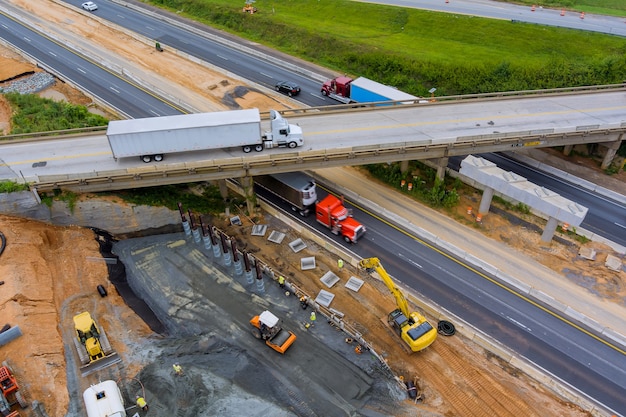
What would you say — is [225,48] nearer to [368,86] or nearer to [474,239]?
[368,86]

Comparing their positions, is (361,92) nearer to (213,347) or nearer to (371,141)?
(371,141)

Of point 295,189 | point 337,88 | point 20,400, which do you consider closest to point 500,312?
point 295,189

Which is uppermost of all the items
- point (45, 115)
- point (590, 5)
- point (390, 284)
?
point (590, 5)

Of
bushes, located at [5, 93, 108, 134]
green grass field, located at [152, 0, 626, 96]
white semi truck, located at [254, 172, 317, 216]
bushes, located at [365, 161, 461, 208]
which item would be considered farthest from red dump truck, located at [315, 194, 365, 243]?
bushes, located at [5, 93, 108, 134]

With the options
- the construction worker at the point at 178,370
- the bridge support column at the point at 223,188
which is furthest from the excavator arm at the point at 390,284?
the bridge support column at the point at 223,188

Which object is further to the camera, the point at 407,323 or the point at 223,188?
the point at 223,188

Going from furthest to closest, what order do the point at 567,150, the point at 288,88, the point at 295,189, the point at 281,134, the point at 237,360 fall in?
1. the point at 288,88
2. the point at 567,150
3. the point at 295,189
4. the point at 281,134
5. the point at 237,360

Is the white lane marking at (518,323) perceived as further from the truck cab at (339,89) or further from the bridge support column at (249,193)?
the truck cab at (339,89)

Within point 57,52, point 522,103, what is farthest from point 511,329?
point 57,52

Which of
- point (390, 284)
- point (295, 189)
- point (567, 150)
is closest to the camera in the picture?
point (390, 284)
